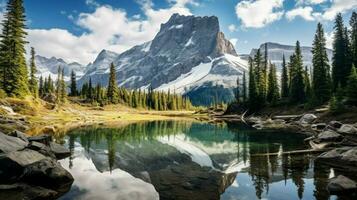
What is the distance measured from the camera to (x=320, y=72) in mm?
78375

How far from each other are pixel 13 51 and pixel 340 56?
77881 millimetres

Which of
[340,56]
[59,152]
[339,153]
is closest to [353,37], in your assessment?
[340,56]

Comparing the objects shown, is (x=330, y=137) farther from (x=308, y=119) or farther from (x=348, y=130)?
(x=308, y=119)

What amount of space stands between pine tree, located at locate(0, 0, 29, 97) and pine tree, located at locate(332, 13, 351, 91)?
243 ft

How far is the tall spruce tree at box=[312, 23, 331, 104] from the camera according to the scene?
2948 inches

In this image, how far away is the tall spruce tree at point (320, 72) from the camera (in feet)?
246

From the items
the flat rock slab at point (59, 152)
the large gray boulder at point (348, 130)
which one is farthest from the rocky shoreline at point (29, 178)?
the large gray boulder at point (348, 130)

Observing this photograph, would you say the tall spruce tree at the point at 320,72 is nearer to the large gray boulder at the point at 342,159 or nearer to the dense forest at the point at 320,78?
the dense forest at the point at 320,78

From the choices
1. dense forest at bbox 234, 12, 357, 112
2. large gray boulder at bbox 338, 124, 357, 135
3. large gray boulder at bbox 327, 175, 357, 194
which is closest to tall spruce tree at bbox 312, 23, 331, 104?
dense forest at bbox 234, 12, 357, 112

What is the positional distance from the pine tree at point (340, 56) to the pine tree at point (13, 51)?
73.9 meters

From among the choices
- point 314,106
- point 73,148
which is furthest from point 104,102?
point 73,148

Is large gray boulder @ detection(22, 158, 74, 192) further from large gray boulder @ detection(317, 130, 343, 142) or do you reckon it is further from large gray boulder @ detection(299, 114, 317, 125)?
large gray boulder @ detection(299, 114, 317, 125)

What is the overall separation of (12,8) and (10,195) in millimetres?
67001

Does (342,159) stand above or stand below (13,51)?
below
